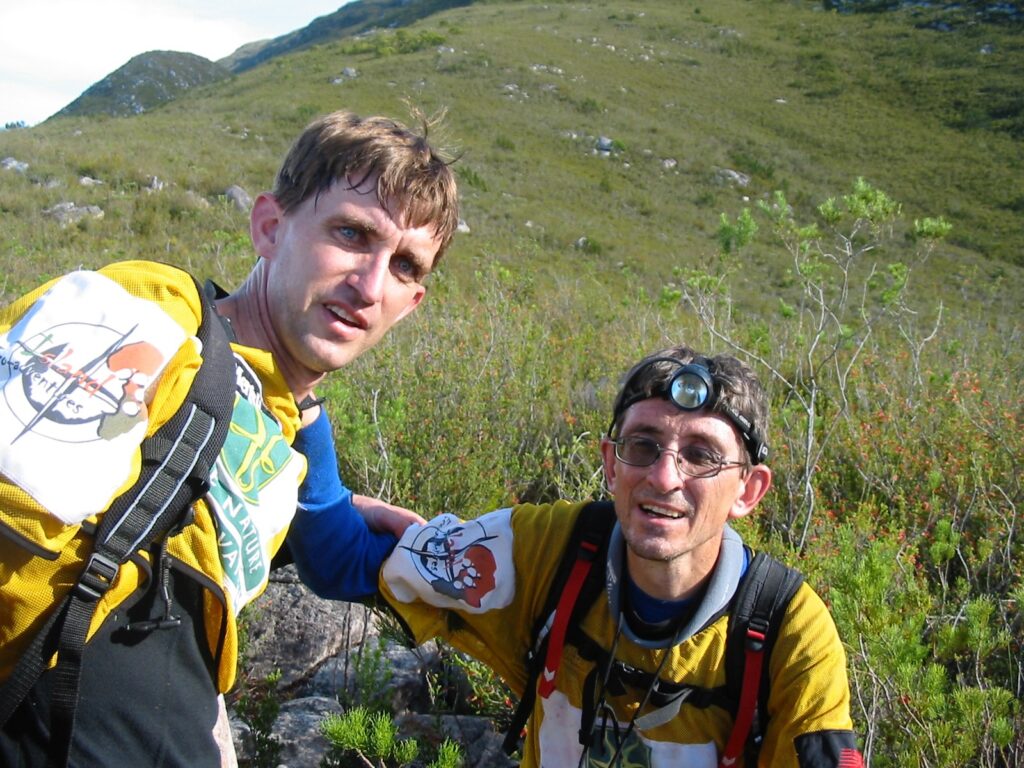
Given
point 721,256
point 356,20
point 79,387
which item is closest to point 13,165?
point 721,256

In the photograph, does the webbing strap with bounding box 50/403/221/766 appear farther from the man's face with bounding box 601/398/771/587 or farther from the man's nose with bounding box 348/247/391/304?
the man's face with bounding box 601/398/771/587

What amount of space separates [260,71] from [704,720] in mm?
38684

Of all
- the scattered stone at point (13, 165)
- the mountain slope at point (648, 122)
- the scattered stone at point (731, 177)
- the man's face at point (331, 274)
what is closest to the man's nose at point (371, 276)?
the man's face at point (331, 274)

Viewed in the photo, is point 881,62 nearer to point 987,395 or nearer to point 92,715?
point 987,395

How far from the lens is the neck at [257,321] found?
5.03ft

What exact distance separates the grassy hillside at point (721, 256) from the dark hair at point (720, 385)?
1.47ft

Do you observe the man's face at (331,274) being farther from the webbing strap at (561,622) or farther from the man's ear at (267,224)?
the webbing strap at (561,622)

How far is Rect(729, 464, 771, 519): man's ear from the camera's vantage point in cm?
181

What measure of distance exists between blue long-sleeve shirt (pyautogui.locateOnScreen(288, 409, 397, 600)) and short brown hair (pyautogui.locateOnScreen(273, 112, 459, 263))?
55cm

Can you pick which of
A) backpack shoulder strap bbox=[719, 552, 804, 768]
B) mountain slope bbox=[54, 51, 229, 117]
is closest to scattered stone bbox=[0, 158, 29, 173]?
backpack shoulder strap bbox=[719, 552, 804, 768]

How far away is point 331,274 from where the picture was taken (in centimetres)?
149

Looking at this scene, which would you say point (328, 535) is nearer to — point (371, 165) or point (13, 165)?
point (371, 165)

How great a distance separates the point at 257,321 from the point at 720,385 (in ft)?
3.23

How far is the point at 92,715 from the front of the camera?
3.84 feet
